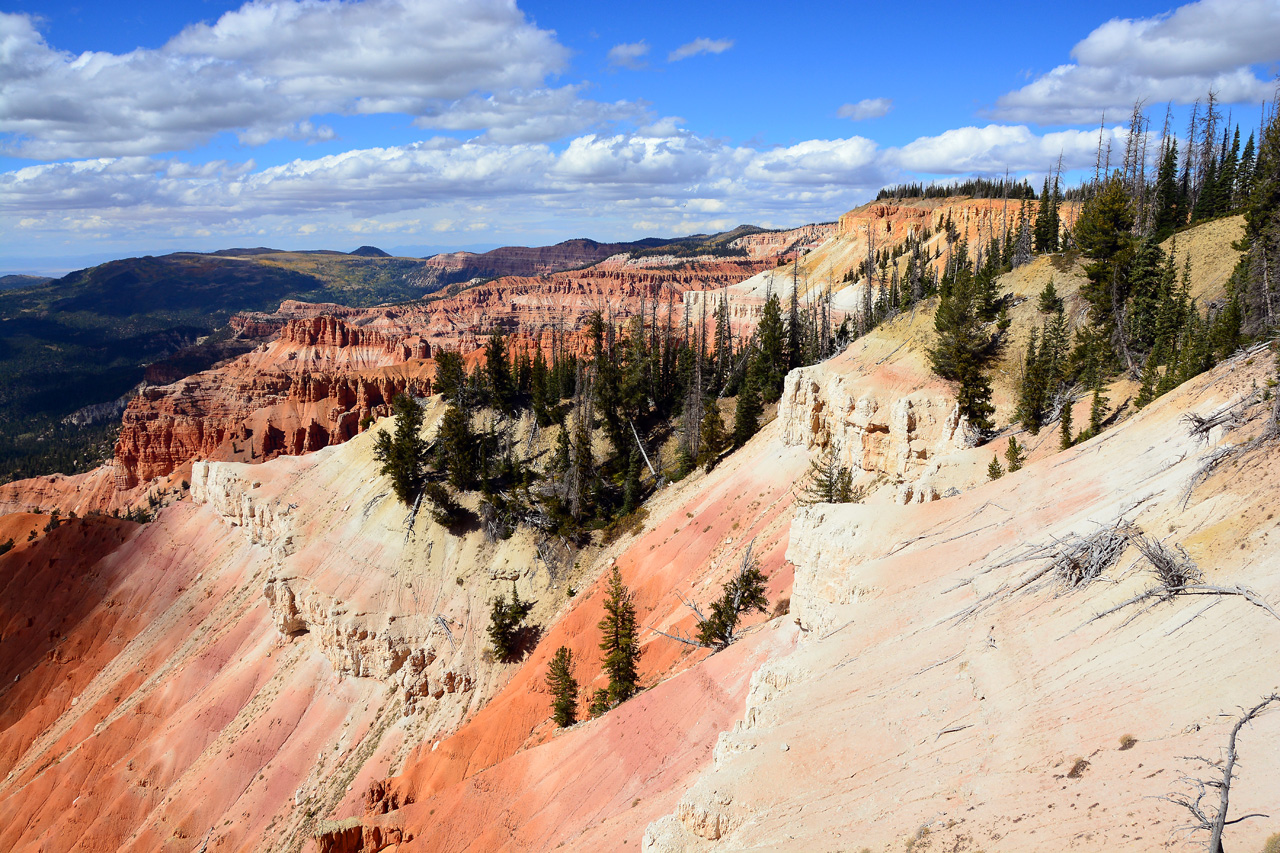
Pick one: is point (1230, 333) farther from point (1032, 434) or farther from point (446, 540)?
point (446, 540)

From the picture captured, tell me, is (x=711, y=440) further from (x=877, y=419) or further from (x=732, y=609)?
(x=732, y=609)

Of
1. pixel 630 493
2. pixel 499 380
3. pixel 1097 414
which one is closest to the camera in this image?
pixel 1097 414

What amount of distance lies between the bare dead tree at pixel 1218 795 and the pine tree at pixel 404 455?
52212mm

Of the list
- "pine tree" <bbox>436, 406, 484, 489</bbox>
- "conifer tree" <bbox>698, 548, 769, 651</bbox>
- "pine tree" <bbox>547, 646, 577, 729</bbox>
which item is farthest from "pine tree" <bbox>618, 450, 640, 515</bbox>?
"conifer tree" <bbox>698, 548, 769, 651</bbox>

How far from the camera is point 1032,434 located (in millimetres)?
33938

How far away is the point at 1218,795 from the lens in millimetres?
8320

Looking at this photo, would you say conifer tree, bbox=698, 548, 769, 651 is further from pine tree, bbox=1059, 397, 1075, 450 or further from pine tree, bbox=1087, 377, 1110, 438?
pine tree, bbox=1087, 377, 1110, 438

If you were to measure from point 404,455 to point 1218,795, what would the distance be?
52678mm

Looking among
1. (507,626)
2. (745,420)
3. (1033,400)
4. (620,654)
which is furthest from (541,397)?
(1033,400)

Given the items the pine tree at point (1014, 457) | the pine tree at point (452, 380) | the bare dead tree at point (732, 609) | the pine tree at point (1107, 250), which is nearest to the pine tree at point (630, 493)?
the pine tree at point (452, 380)

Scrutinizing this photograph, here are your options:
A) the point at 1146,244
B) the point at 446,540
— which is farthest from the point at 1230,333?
the point at 446,540

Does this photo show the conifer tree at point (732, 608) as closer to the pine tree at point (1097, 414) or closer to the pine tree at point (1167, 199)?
the pine tree at point (1097, 414)

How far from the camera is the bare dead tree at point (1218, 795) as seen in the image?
24.6ft

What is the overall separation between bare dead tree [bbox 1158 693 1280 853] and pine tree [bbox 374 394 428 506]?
52.2m
